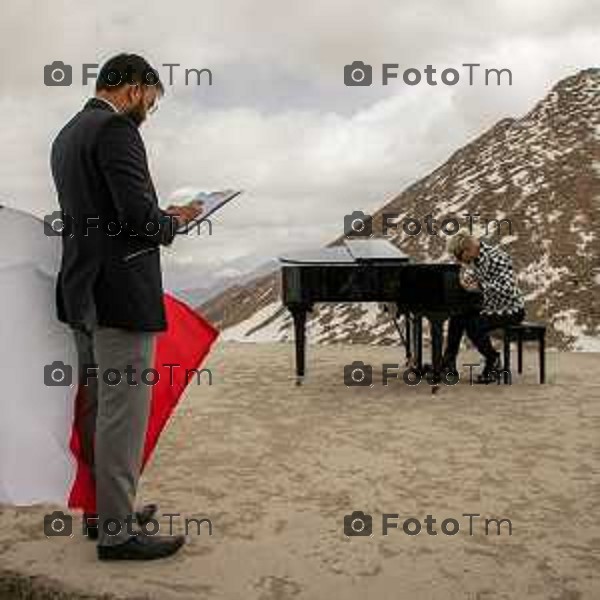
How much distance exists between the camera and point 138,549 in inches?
144

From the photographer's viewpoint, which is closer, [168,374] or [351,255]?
[168,374]

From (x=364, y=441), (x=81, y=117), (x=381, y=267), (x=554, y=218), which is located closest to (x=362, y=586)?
(x=81, y=117)

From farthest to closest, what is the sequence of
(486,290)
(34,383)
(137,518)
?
(486,290)
(137,518)
(34,383)

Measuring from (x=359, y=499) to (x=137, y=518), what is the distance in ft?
3.70

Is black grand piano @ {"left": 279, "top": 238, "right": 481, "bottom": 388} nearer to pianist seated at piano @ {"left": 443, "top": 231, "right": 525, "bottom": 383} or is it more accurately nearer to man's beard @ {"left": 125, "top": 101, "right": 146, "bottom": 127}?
pianist seated at piano @ {"left": 443, "top": 231, "right": 525, "bottom": 383}

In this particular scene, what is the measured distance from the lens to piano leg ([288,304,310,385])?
8516 millimetres

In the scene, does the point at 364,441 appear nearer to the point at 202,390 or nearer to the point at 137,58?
the point at 202,390

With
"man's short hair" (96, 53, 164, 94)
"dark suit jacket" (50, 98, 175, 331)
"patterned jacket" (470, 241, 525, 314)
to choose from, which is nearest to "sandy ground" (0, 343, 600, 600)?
"patterned jacket" (470, 241, 525, 314)

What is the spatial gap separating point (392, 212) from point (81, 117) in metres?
18.1

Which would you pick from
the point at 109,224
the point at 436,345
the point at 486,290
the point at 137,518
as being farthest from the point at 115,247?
the point at 486,290

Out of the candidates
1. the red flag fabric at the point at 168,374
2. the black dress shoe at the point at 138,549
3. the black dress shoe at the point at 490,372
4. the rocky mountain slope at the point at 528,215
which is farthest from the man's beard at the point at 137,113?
the rocky mountain slope at the point at 528,215

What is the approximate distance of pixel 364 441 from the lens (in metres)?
6.11

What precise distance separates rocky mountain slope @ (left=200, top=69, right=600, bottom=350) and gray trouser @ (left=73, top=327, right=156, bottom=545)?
968cm

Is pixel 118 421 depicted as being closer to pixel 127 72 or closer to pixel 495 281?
pixel 127 72
